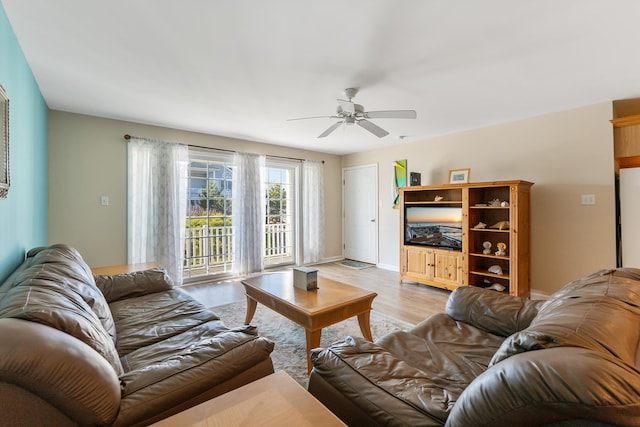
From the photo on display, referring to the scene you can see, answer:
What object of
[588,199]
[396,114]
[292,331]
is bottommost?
[292,331]

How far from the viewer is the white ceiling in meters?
1.70

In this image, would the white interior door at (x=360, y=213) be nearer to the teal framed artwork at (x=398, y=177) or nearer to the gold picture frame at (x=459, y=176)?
the teal framed artwork at (x=398, y=177)

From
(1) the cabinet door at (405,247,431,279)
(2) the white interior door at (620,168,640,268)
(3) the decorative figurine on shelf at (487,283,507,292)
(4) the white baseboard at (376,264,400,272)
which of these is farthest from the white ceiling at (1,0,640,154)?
(4) the white baseboard at (376,264,400,272)

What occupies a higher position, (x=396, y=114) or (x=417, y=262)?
(x=396, y=114)

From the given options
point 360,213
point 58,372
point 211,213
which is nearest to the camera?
point 58,372

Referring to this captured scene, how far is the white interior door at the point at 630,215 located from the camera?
2949mm

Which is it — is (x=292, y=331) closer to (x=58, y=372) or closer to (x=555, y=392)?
(x=58, y=372)

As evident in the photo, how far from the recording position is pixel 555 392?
23.4 inches

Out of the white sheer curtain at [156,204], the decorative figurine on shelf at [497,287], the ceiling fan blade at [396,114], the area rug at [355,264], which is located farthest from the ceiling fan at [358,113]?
the area rug at [355,264]

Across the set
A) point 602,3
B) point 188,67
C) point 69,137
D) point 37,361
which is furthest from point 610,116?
point 69,137

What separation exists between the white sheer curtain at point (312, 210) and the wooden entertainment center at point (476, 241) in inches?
71.1

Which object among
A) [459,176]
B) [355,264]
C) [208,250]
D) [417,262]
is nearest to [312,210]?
[355,264]

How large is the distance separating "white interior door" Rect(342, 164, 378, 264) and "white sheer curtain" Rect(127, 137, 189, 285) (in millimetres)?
3321

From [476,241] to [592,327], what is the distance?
3.49 metres
